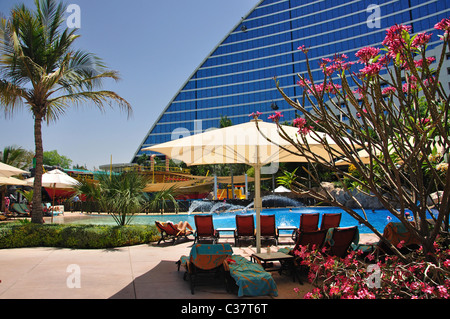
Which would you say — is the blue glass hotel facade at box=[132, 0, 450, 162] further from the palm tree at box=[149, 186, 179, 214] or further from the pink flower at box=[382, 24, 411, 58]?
the pink flower at box=[382, 24, 411, 58]

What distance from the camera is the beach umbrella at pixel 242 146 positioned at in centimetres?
582

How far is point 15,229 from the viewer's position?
8602 millimetres

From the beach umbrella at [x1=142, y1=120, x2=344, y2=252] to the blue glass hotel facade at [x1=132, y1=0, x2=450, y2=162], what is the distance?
60.2 meters

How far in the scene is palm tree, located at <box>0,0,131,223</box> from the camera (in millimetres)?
8992

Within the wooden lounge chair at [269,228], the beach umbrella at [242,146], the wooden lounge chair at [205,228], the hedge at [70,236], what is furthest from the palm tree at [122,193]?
the wooden lounge chair at [269,228]

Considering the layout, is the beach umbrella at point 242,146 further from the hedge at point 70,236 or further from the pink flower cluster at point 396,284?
the hedge at point 70,236

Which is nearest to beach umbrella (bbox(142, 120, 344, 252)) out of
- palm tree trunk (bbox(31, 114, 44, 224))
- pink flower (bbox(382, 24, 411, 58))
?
pink flower (bbox(382, 24, 411, 58))

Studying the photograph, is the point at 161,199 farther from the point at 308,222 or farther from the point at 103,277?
the point at 308,222

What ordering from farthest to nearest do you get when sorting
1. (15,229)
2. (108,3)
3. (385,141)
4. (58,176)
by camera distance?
(58,176) < (108,3) < (15,229) < (385,141)

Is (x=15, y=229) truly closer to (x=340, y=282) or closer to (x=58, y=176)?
(x=58, y=176)

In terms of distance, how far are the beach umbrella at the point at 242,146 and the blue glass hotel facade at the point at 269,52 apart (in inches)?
2371

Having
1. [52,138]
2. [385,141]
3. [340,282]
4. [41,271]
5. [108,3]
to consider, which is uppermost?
[108,3]
